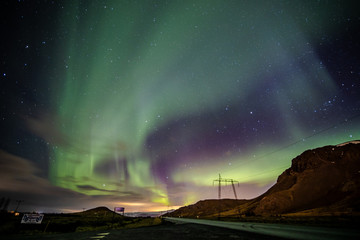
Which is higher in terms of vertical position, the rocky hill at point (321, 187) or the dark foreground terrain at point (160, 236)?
the rocky hill at point (321, 187)

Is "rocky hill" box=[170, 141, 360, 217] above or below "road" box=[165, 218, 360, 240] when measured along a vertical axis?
above

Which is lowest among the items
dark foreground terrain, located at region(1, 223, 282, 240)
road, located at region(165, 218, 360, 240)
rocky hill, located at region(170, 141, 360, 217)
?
road, located at region(165, 218, 360, 240)

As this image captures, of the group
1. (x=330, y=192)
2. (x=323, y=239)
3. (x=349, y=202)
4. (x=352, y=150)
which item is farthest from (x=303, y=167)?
(x=323, y=239)

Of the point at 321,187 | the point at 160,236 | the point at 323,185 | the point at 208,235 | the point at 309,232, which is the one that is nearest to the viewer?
the point at 160,236

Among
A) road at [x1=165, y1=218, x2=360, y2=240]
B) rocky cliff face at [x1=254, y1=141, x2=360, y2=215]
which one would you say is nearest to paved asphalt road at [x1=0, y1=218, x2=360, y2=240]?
road at [x1=165, y1=218, x2=360, y2=240]

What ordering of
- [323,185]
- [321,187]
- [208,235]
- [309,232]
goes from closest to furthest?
[208,235]
[309,232]
[321,187]
[323,185]

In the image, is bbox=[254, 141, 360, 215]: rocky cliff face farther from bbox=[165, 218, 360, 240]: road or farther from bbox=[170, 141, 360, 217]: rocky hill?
bbox=[165, 218, 360, 240]: road

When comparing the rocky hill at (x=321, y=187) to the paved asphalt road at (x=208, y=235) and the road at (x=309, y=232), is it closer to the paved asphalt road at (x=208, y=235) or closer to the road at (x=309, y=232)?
the road at (x=309, y=232)

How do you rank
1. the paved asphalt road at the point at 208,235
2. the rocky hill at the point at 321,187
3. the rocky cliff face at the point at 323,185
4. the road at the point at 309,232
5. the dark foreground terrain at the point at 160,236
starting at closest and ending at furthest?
the road at the point at 309,232, the paved asphalt road at the point at 208,235, the dark foreground terrain at the point at 160,236, the rocky hill at the point at 321,187, the rocky cliff face at the point at 323,185

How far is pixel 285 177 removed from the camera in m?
197

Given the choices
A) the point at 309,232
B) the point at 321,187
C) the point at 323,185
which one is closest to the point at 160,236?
the point at 309,232

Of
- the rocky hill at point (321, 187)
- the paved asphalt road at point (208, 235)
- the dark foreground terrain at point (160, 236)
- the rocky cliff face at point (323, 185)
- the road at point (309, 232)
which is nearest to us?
the road at point (309, 232)

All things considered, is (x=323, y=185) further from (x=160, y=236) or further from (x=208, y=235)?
(x=160, y=236)

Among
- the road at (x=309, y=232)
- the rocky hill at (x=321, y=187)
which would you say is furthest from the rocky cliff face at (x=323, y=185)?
the road at (x=309, y=232)
